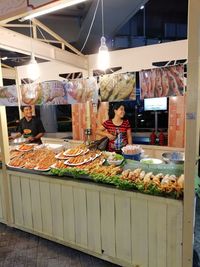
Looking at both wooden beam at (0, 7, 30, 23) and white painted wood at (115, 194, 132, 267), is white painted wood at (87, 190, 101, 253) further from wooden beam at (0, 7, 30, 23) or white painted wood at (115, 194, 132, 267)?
wooden beam at (0, 7, 30, 23)

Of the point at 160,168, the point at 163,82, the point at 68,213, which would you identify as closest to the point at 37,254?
the point at 68,213

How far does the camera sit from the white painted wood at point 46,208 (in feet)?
9.00

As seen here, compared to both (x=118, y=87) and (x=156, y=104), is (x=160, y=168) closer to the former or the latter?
(x=118, y=87)

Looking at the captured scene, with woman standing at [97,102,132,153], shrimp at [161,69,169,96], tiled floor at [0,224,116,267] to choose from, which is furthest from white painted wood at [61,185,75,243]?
shrimp at [161,69,169,96]

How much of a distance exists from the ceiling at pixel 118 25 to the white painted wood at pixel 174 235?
130 inches

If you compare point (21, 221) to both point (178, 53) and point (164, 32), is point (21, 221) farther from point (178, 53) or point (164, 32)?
point (164, 32)

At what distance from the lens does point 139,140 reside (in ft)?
18.2

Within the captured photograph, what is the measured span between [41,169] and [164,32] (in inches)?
173

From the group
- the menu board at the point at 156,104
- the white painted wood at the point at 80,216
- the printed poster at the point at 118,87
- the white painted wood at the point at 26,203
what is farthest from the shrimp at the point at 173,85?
the menu board at the point at 156,104

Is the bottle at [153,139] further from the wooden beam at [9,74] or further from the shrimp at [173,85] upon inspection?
the wooden beam at [9,74]

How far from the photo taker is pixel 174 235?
6.63ft

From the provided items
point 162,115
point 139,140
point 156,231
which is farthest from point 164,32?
point 156,231

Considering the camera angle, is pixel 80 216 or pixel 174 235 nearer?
pixel 174 235

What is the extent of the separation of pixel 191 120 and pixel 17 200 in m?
2.49
